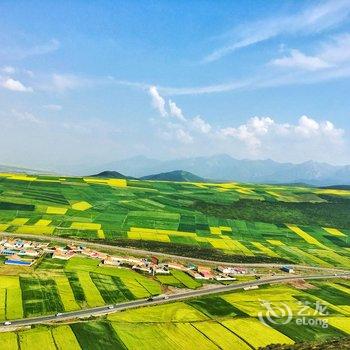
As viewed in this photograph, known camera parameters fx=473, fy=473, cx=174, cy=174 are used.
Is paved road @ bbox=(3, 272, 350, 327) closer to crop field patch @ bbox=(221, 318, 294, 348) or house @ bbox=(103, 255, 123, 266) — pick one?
crop field patch @ bbox=(221, 318, 294, 348)

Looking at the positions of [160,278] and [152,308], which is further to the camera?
[160,278]

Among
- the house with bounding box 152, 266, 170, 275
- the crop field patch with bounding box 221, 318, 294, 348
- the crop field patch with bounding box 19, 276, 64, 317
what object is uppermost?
the crop field patch with bounding box 19, 276, 64, 317

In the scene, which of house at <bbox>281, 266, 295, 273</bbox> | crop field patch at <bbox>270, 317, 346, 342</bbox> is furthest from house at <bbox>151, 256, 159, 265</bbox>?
crop field patch at <bbox>270, 317, 346, 342</bbox>

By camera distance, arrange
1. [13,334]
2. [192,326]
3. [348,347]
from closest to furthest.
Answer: [348,347] → [13,334] → [192,326]

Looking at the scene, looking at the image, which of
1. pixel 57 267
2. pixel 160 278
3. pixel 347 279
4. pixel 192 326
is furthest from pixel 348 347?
pixel 347 279

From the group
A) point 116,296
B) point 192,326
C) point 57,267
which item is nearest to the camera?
point 192,326

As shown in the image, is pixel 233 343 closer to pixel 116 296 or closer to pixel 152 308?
pixel 152 308

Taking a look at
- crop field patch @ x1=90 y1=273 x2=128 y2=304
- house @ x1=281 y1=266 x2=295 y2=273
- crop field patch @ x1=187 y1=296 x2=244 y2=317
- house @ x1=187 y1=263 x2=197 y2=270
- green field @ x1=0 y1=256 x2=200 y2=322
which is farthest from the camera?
house @ x1=281 y1=266 x2=295 y2=273

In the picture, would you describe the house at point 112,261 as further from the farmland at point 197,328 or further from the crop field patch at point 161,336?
the crop field patch at point 161,336
